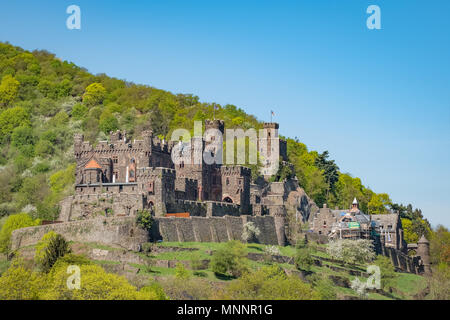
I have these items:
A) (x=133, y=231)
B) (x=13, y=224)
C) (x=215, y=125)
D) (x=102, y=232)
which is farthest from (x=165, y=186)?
(x=215, y=125)

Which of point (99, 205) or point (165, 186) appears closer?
point (165, 186)

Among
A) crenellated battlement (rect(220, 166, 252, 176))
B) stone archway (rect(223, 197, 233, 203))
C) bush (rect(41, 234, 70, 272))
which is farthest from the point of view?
crenellated battlement (rect(220, 166, 252, 176))

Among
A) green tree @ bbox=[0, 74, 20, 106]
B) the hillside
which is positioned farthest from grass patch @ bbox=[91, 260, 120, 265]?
green tree @ bbox=[0, 74, 20, 106]

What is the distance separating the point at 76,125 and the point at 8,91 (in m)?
22.7

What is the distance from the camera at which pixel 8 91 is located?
473 feet

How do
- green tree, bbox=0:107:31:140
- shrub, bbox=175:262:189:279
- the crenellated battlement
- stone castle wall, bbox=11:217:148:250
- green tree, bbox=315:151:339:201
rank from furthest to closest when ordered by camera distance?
green tree, bbox=0:107:31:140 → green tree, bbox=315:151:339:201 → the crenellated battlement → stone castle wall, bbox=11:217:148:250 → shrub, bbox=175:262:189:279

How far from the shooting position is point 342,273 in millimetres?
85062

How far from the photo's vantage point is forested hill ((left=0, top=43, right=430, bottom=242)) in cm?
10950

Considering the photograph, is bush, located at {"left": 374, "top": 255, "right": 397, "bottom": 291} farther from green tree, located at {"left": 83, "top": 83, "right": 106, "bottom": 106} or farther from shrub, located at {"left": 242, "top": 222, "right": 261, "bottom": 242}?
green tree, located at {"left": 83, "top": 83, "right": 106, "bottom": 106}

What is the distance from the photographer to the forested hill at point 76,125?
359ft

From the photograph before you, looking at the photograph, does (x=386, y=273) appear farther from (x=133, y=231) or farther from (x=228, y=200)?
(x=133, y=231)

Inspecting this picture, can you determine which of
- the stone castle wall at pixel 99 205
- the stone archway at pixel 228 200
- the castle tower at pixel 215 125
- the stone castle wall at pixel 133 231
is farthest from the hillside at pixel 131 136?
the stone archway at pixel 228 200

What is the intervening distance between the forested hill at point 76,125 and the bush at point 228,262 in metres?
25.8
